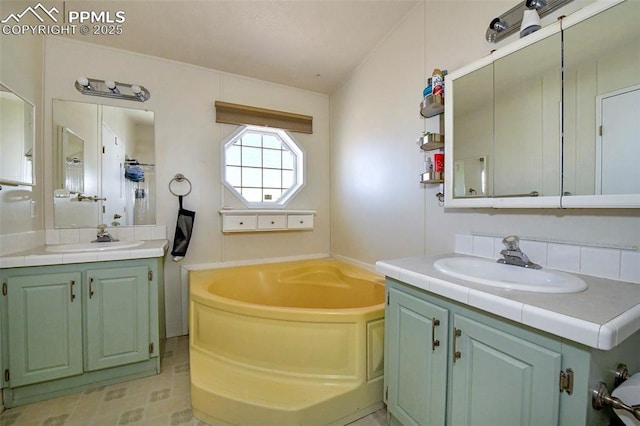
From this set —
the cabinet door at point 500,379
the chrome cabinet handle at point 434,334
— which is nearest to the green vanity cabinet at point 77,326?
the chrome cabinet handle at point 434,334

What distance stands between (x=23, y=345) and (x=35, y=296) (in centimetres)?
30

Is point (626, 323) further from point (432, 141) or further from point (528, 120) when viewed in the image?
point (432, 141)

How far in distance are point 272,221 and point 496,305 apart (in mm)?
2103

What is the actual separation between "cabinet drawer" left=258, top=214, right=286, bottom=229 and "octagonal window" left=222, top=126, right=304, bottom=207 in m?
0.20

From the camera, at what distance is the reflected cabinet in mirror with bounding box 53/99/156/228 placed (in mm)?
2020

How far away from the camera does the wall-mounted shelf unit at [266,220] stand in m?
2.45

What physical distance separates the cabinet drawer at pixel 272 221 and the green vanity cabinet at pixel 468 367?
5.20 ft

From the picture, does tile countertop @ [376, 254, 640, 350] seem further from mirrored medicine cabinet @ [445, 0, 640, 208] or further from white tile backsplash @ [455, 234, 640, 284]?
mirrored medicine cabinet @ [445, 0, 640, 208]

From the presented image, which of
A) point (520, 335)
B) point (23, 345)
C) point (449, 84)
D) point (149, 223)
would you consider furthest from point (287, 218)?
point (520, 335)

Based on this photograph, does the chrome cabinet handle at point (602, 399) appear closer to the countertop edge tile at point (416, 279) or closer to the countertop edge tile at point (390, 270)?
the countertop edge tile at point (416, 279)

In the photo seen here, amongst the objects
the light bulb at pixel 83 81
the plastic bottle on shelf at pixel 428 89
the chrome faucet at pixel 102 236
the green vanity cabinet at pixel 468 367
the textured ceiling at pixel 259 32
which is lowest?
the green vanity cabinet at pixel 468 367

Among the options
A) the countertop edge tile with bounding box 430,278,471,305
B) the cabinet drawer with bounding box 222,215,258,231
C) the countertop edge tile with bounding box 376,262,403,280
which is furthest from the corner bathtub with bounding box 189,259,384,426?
the cabinet drawer with bounding box 222,215,258,231

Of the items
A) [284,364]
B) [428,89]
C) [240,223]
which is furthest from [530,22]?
[240,223]

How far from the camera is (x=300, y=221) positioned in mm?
2744
